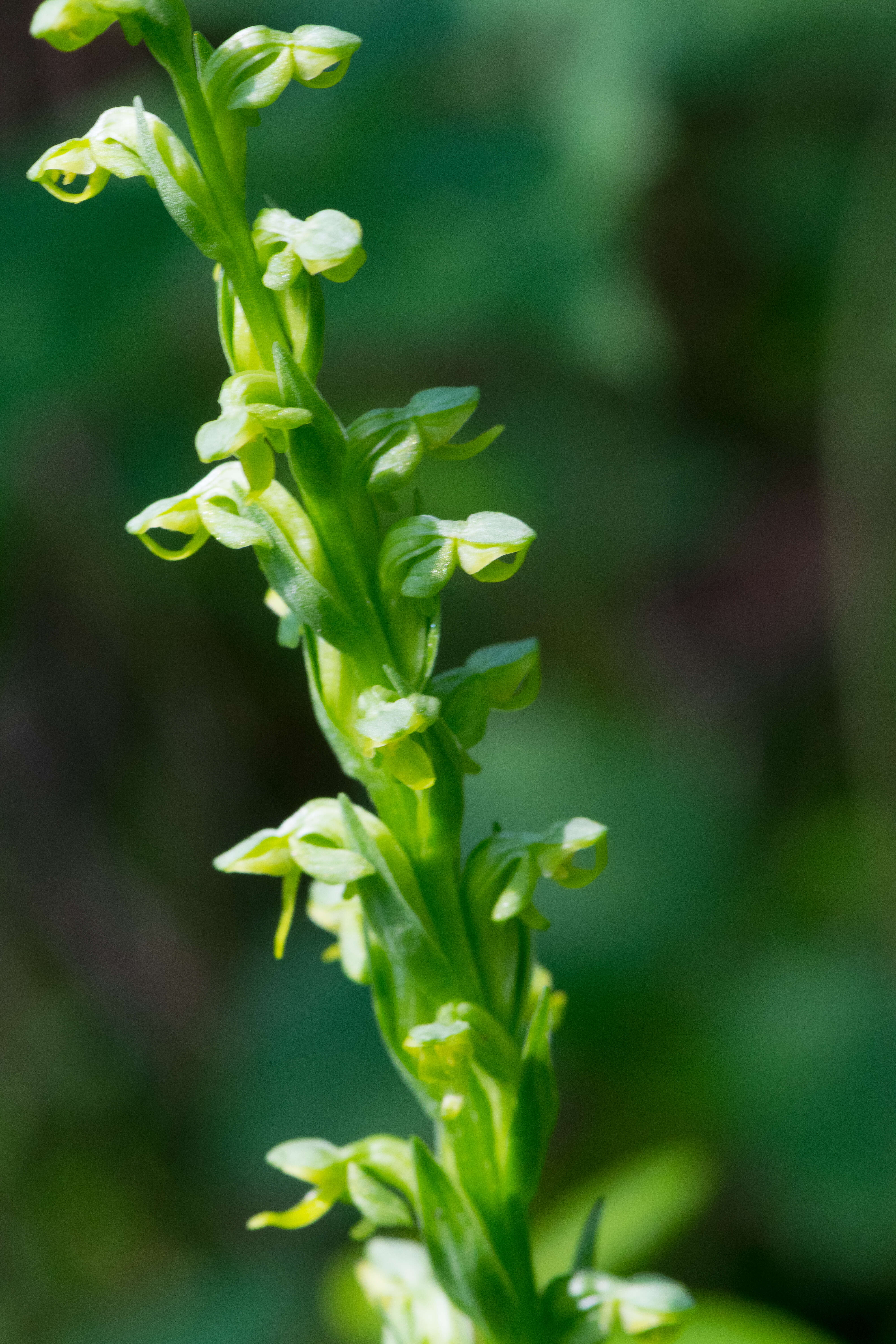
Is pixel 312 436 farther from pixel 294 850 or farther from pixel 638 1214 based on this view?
pixel 638 1214

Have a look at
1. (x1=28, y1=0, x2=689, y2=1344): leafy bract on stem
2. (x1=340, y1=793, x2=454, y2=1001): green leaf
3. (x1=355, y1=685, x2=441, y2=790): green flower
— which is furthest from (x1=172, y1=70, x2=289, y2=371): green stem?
(x1=340, y1=793, x2=454, y2=1001): green leaf

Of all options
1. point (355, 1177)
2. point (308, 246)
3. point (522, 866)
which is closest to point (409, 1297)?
point (355, 1177)

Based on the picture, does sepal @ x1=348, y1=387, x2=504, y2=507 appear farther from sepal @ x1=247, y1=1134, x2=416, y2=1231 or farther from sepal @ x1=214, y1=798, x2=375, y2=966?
sepal @ x1=247, y1=1134, x2=416, y2=1231

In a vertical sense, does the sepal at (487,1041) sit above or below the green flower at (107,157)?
below

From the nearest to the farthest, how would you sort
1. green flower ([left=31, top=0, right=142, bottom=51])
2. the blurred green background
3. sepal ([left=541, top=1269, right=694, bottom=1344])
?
1. green flower ([left=31, top=0, right=142, bottom=51])
2. sepal ([left=541, top=1269, right=694, bottom=1344])
3. the blurred green background

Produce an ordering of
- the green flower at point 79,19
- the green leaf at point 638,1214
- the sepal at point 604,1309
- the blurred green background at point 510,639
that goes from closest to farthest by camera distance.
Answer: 1. the green flower at point 79,19
2. the sepal at point 604,1309
3. the green leaf at point 638,1214
4. the blurred green background at point 510,639

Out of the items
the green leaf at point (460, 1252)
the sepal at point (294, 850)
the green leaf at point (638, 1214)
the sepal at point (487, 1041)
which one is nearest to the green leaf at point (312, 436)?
the sepal at point (294, 850)

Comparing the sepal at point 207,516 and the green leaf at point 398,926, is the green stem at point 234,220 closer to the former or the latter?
the sepal at point 207,516

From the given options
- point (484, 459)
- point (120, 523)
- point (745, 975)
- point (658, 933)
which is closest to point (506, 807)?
point (658, 933)
